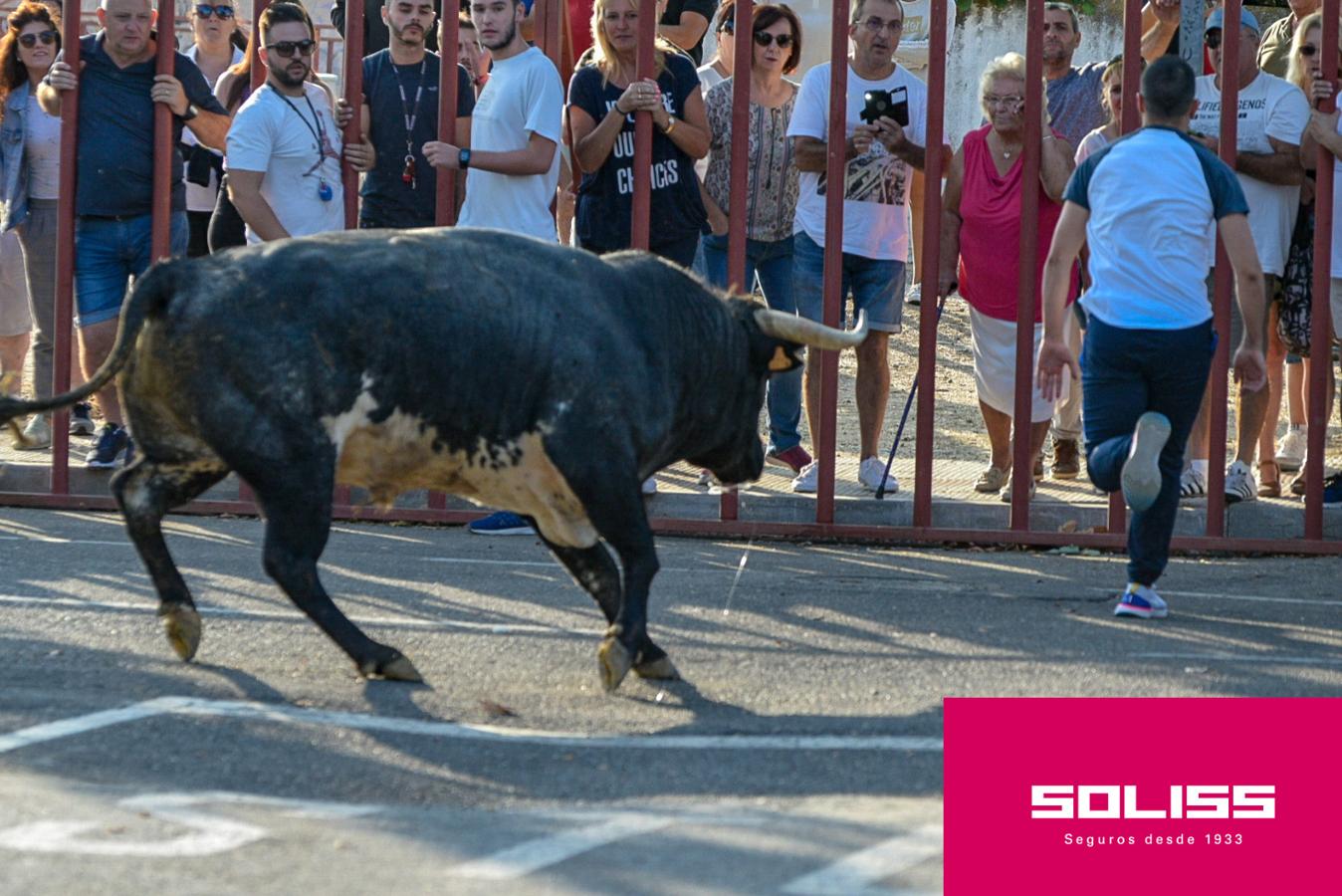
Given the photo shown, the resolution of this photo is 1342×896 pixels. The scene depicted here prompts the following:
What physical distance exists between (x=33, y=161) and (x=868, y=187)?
3.95 meters

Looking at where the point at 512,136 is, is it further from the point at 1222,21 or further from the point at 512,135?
the point at 1222,21

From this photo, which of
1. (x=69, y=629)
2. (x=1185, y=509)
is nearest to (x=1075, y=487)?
(x=1185, y=509)

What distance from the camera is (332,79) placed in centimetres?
1811

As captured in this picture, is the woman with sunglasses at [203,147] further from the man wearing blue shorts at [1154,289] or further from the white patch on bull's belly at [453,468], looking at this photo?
the man wearing blue shorts at [1154,289]

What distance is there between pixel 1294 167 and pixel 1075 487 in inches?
70.9

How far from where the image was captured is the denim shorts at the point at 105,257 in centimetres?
985

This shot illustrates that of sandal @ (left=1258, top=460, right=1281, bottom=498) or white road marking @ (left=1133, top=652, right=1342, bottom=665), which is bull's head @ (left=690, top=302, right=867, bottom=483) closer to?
white road marking @ (left=1133, top=652, right=1342, bottom=665)

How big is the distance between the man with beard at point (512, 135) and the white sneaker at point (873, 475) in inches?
72.9

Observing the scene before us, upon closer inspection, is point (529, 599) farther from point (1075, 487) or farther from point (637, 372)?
point (1075, 487)

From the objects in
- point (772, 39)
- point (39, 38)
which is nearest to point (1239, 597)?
point (772, 39)

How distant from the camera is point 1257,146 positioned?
30.7 feet

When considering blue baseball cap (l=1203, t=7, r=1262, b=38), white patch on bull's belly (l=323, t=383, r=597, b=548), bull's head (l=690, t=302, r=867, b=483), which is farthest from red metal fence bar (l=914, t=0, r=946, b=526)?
white patch on bull's belly (l=323, t=383, r=597, b=548)

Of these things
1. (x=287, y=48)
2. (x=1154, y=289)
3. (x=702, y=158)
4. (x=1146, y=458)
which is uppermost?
(x=287, y=48)

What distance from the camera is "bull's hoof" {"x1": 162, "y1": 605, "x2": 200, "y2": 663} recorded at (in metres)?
6.54
